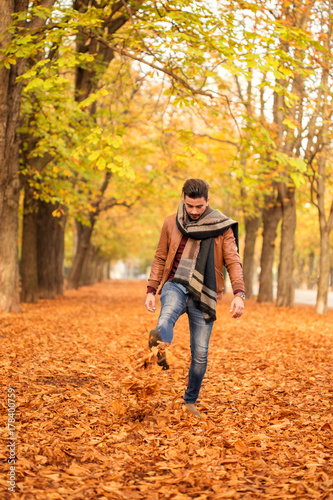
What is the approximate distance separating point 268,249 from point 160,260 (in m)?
16.8

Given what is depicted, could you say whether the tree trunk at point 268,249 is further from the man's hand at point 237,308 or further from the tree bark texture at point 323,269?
the man's hand at point 237,308

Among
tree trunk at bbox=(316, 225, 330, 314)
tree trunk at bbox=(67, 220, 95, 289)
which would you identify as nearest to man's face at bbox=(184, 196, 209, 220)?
tree trunk at bbox=(316, 225, 330, 314)

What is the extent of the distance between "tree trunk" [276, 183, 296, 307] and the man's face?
540 inches

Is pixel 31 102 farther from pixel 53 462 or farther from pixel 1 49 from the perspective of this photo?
pixel 53 462

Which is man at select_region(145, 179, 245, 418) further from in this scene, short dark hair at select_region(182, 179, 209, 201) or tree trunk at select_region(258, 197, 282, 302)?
tree trunk at select_region(258, 197, 282, 302)

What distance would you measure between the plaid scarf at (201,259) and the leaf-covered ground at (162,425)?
1.90 feet

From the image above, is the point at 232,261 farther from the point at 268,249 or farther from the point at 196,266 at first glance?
the point at 268,249

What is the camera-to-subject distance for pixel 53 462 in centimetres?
382

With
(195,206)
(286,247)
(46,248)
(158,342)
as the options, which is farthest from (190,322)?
(286,247)

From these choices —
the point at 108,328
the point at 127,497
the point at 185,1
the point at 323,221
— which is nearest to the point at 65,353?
the point at 108,328

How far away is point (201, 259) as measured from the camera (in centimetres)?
452

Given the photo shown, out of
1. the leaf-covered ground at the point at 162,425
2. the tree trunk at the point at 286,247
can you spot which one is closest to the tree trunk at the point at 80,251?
the tree trunk at the point at 286,247

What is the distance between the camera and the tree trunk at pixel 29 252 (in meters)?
A: 15.6

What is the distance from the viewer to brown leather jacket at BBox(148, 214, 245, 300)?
4559 mm
